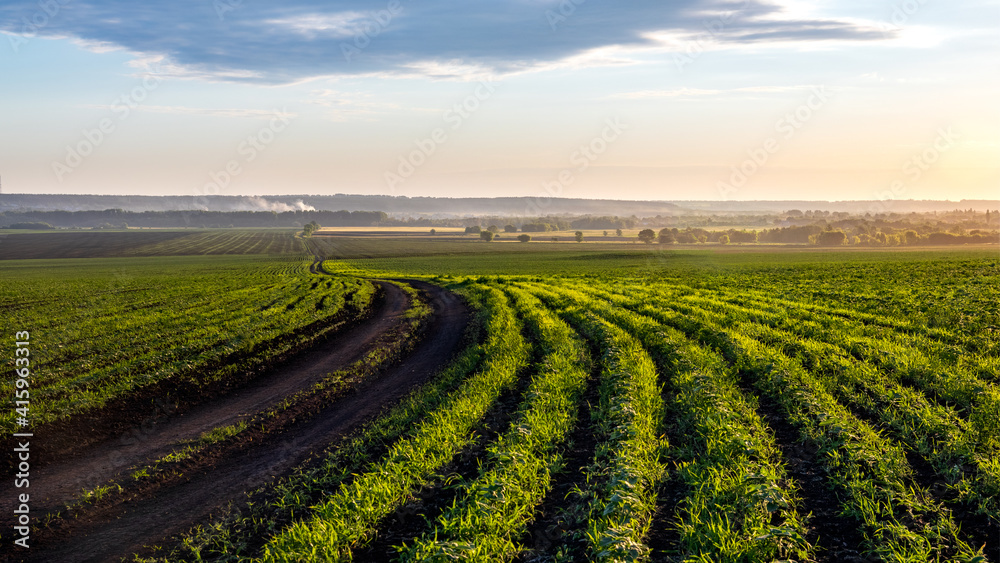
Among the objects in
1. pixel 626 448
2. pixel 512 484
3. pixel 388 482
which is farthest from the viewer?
pixel 626 448

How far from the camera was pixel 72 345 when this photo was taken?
17.8 metres

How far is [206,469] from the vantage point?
8695mm

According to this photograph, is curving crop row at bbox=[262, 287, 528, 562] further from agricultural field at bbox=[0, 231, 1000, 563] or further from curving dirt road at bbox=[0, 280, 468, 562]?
curving dirt road at bbox=[0, 280, 468, 562]

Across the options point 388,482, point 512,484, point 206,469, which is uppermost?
point 512,484

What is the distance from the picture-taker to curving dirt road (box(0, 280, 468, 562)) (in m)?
6.73

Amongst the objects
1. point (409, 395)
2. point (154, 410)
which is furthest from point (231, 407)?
point (409, 395)

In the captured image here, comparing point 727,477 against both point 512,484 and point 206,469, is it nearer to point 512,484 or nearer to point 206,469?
point 512,484

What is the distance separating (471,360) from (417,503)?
7875 millimetres

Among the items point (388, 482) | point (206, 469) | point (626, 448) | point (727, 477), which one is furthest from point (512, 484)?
point (206, 469)

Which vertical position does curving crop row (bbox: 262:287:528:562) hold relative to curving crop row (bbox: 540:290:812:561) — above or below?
below

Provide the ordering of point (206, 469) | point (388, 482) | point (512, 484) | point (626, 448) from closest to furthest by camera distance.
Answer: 1. point (512, 484)
2. point (388, 482)
3. point (626, 448)
4. point (206, 469)

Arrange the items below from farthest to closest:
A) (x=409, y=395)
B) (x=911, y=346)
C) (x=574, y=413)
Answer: (x=911, y=346), (x=409, y=395), (x=574, y=413)

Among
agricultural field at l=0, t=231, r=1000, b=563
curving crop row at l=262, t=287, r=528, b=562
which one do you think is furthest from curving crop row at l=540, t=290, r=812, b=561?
curving crop row at l=262, t=287, r=528, b=562

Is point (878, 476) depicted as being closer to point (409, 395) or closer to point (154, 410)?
point (409, 395)
